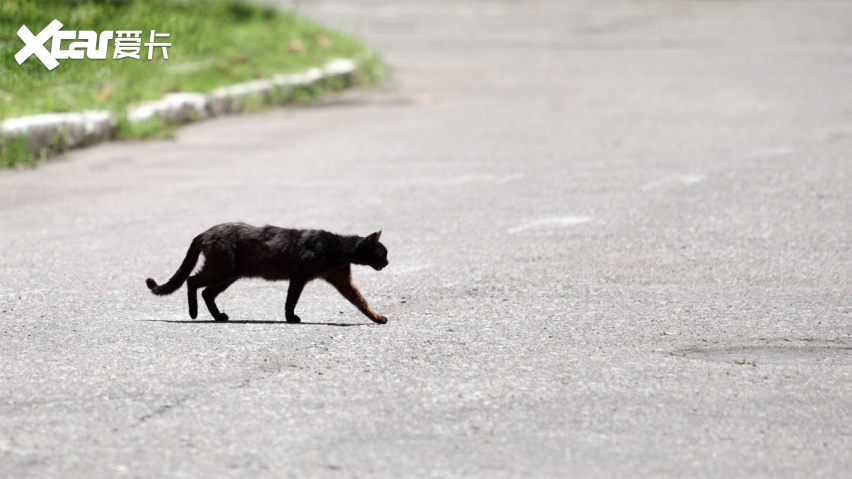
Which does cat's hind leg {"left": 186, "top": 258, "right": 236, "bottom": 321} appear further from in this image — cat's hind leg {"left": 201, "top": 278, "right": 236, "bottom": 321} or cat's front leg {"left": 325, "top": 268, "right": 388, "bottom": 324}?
cat's front leg {"left": 325, "top": 268, "right": 388, "bottom": 324}

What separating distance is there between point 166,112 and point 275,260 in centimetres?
707

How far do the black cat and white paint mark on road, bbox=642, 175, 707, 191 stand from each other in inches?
159

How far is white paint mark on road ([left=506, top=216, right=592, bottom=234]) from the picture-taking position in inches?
309

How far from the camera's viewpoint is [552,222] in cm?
801

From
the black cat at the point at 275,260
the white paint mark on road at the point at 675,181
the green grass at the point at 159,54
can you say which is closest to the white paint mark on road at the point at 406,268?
the black cat at the point at 275,260

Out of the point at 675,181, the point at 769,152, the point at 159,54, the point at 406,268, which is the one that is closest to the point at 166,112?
the point at 159,54

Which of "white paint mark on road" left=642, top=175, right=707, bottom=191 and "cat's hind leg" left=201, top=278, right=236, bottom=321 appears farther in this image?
"white paint mark on road" left=642, top=175, right=707, bottom=191

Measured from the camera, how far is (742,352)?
5176mm

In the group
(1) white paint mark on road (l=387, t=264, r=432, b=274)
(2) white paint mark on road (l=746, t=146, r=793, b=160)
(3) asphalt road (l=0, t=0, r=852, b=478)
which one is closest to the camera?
(3) asphalt road (l=0, t=0, r=852, b=478)

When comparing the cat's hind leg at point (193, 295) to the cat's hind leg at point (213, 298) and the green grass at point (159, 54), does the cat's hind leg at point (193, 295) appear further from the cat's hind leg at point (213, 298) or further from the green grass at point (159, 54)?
the green grass at point (159, 54)

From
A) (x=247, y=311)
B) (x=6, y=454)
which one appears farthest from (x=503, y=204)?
(x=6, y=454)

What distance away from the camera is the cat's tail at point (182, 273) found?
18.7ft

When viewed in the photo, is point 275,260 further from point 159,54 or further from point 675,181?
point 159,54

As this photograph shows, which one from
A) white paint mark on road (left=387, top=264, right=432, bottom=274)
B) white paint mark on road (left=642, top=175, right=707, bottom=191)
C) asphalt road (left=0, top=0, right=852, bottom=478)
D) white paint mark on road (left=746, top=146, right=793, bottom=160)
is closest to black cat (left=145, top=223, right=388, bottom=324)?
asphalt road (left=0, top=0, right=852, bottom=478)
